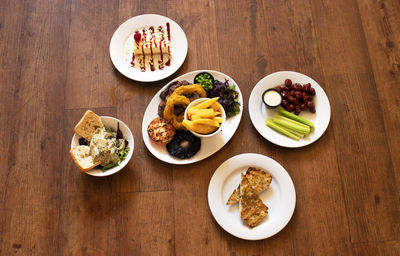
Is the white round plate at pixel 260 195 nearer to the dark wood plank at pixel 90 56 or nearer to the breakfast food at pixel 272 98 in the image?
the breakfast food at pixel 272 98

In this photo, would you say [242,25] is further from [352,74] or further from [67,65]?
[67,65]

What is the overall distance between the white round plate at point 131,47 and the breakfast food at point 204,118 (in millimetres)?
502

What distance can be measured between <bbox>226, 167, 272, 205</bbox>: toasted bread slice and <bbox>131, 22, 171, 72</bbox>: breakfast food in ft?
A: 3.79

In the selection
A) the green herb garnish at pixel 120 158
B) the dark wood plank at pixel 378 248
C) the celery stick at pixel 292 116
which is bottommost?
the dark wood plank at pixel 378 248

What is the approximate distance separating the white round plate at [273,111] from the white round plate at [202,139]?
5.3 inches

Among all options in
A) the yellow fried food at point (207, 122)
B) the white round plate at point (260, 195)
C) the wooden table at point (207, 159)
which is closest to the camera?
the yellow fried food at point (207, 122)

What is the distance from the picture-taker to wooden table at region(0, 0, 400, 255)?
260 cm

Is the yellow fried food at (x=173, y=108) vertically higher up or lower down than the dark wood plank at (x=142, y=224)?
higher up

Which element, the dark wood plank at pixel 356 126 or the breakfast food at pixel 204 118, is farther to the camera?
the dark wood plank at pixel 356 126

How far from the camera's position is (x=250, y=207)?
2506mm

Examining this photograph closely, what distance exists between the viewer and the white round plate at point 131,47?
280 cm

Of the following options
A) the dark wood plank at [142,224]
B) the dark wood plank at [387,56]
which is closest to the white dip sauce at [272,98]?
the dark wood plank at [387,56]

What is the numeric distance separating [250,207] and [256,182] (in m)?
0.19

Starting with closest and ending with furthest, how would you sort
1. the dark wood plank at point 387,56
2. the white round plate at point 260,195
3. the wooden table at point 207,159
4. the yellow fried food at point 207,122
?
the yellow fried food at point 207,122, the white round plate at point 260,195, the wooden table at point 207,159, the dark wood plank at point 387,56
